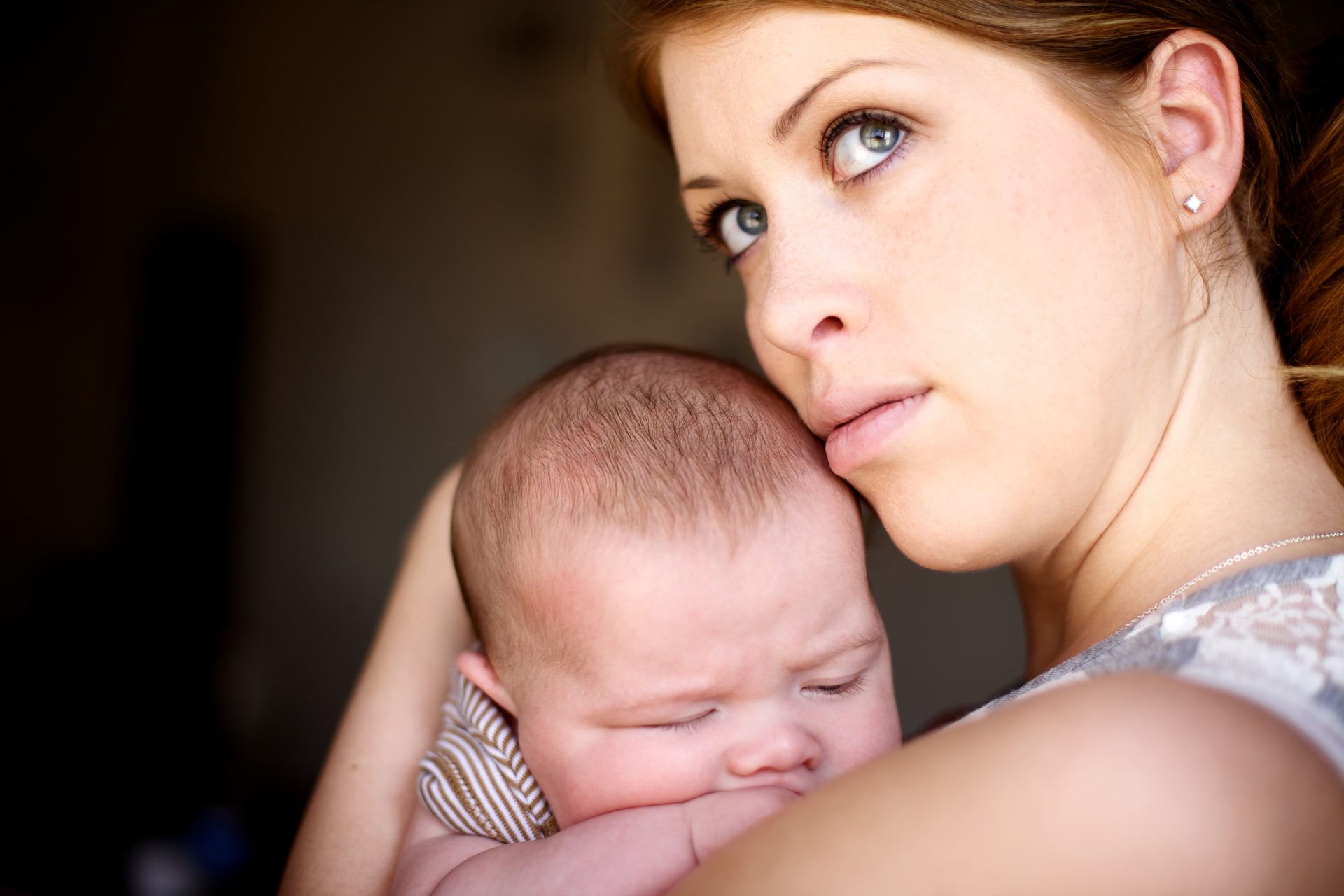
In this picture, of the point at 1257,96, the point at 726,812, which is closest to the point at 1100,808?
the point at 726,812

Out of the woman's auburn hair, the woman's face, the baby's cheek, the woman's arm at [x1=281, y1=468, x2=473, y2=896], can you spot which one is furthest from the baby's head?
the woman's auburn hair

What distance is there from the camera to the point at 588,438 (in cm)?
122

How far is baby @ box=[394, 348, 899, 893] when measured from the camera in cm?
108

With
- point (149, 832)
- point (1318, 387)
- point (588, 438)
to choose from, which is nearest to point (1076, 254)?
point (1318, 387)

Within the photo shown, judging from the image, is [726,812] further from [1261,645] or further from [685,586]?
[1261,645]

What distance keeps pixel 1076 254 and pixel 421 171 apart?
4.19 meters

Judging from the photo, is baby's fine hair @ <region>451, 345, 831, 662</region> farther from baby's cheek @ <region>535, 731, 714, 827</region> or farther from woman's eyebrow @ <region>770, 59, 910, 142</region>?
woman's eyebrow @ <region>770, 59, 910, 142</region>

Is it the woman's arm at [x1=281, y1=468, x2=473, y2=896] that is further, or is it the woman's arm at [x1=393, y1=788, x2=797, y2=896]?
the woman's arm at [x1=281, y1=468, x2=473, y2=896]

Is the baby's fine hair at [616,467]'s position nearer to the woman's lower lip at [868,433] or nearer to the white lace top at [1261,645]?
the woman's lower lip at [868,433]

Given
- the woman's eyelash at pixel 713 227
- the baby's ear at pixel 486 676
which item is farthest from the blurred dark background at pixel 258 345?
the baby's ear at pixel 486 676

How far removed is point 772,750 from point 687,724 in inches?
3.8

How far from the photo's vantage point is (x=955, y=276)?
44.6 inches

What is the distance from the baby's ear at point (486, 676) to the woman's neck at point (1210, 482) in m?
0.70

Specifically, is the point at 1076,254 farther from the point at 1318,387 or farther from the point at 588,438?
the point at 588,438
